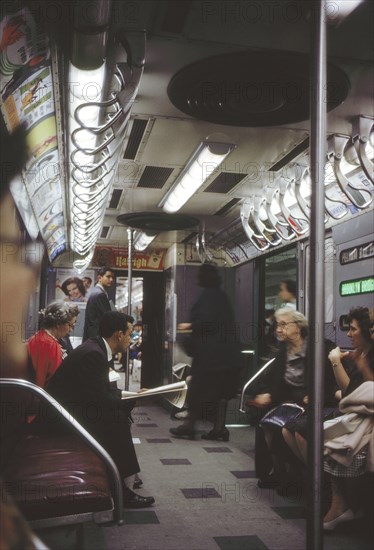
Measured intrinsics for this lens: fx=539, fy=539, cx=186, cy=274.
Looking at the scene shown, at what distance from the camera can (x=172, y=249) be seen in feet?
32.7

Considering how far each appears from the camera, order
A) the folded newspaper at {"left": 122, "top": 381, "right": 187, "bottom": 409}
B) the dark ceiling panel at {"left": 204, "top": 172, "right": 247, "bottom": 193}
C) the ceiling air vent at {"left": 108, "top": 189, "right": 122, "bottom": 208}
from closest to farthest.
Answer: the folded newspaper at {"left": 122, "top": 381, "right": 187, "bottom": 409}, the dark ceiling panel at {"left": 204, "top": 172, "right": 247, "bottom": 193}, the ceiling air vent at {"left": 108, "top": 189, "right": 122, "bottom": 208}

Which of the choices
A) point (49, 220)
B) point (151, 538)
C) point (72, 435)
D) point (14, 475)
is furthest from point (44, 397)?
point (49, 220)

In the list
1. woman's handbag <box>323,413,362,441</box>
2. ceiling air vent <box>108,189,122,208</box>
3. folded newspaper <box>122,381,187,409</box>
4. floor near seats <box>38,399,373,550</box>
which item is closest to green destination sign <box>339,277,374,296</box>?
woman's handbag <box>323,413,362,441</box>

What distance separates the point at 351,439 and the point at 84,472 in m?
1.63

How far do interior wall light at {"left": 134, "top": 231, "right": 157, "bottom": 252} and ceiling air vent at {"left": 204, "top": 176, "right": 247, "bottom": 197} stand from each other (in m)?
2.97

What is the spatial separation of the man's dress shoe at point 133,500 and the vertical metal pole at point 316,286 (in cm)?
280

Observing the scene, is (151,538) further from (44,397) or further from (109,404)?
(44,397)

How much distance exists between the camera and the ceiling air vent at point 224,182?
5998 millimetres

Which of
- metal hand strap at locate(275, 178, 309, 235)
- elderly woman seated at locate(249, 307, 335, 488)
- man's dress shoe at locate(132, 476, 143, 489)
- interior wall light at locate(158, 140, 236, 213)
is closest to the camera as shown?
man's dress shoe at locate(132, 476, 143, 489)

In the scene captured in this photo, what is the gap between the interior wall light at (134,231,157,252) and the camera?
954 centimetres

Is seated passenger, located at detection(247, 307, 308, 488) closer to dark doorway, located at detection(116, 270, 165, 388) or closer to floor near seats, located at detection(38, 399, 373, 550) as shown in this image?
floor near seats, located at detection(38, 399, 373, 550)

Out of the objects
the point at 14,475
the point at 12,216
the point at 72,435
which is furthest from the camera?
the point at 12,216

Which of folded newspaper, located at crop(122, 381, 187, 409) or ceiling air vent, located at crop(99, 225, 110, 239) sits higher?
ceiling air vent, located at crop(99, 225, 110, 239)

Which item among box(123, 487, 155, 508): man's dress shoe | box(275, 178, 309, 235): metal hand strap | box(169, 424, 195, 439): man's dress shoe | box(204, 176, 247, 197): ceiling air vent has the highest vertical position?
box(204, 176, 247, 197): ceiling air vent
